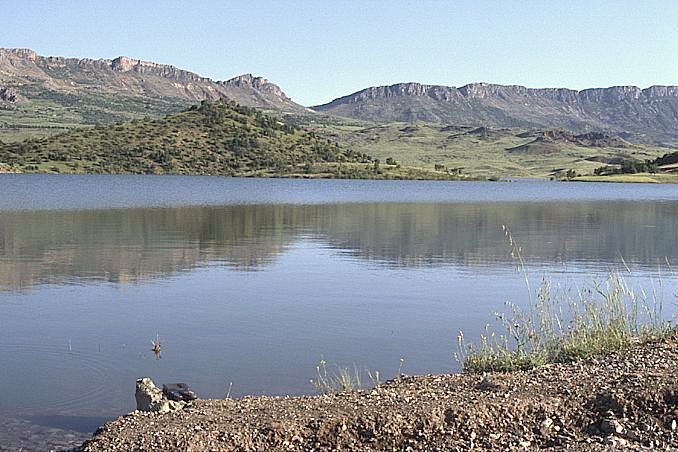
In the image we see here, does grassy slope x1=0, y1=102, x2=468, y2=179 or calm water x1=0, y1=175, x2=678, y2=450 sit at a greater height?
grassy slope x1=0, y1=102, x2=468, y2=179

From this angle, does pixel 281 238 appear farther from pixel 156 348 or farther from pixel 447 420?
pixel 447 420

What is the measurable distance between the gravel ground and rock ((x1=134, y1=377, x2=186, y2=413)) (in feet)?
1.03

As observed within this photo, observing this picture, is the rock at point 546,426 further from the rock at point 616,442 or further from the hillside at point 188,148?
the hillside at point 188,148

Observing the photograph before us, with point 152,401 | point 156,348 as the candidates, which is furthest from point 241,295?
point 152,401

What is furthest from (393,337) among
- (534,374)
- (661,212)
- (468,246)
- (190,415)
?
(661,212)

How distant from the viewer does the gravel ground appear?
8.39m

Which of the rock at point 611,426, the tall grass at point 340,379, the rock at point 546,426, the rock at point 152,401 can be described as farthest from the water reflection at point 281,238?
the rock at point 611,426

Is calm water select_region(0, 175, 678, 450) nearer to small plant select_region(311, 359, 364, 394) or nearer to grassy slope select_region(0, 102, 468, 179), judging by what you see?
small plant select_region(311, 359, 364, 394)

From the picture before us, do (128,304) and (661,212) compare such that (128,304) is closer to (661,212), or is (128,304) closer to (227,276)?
(227,276)

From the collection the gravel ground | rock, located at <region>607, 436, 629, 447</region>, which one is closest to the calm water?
the gravel ground

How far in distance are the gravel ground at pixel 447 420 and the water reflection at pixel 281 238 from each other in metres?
14.5

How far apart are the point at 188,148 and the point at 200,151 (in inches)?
102

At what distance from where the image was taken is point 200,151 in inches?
6063

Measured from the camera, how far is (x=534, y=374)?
10.7m
